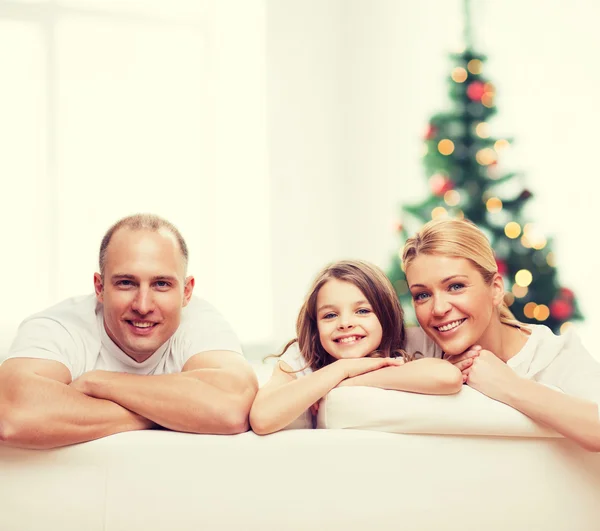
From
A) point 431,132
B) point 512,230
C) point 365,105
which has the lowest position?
point 512,230

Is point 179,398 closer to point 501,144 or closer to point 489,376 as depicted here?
point 489,376

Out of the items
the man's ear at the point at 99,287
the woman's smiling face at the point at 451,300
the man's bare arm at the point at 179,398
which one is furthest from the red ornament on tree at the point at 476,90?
the man's bare arm at the point at 179,398

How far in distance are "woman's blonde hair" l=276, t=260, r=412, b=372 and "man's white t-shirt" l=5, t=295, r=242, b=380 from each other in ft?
0.79

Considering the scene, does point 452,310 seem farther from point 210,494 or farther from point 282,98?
point 282,98

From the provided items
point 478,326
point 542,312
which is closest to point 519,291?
point 542,312

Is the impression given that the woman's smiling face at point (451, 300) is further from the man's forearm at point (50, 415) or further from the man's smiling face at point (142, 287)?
the man's forearm at point (50, 415)

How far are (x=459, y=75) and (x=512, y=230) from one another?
934 mm

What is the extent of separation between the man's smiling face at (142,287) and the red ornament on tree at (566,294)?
2533 mm

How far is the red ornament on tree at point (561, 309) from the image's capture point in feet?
12.6

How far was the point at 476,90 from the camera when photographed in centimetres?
404

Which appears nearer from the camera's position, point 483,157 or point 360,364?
point 360,364

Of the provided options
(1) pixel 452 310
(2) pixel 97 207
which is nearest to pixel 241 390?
(1) pixel 452 310

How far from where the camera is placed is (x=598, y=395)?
1.74 meters

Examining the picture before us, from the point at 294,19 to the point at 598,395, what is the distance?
4210mm
